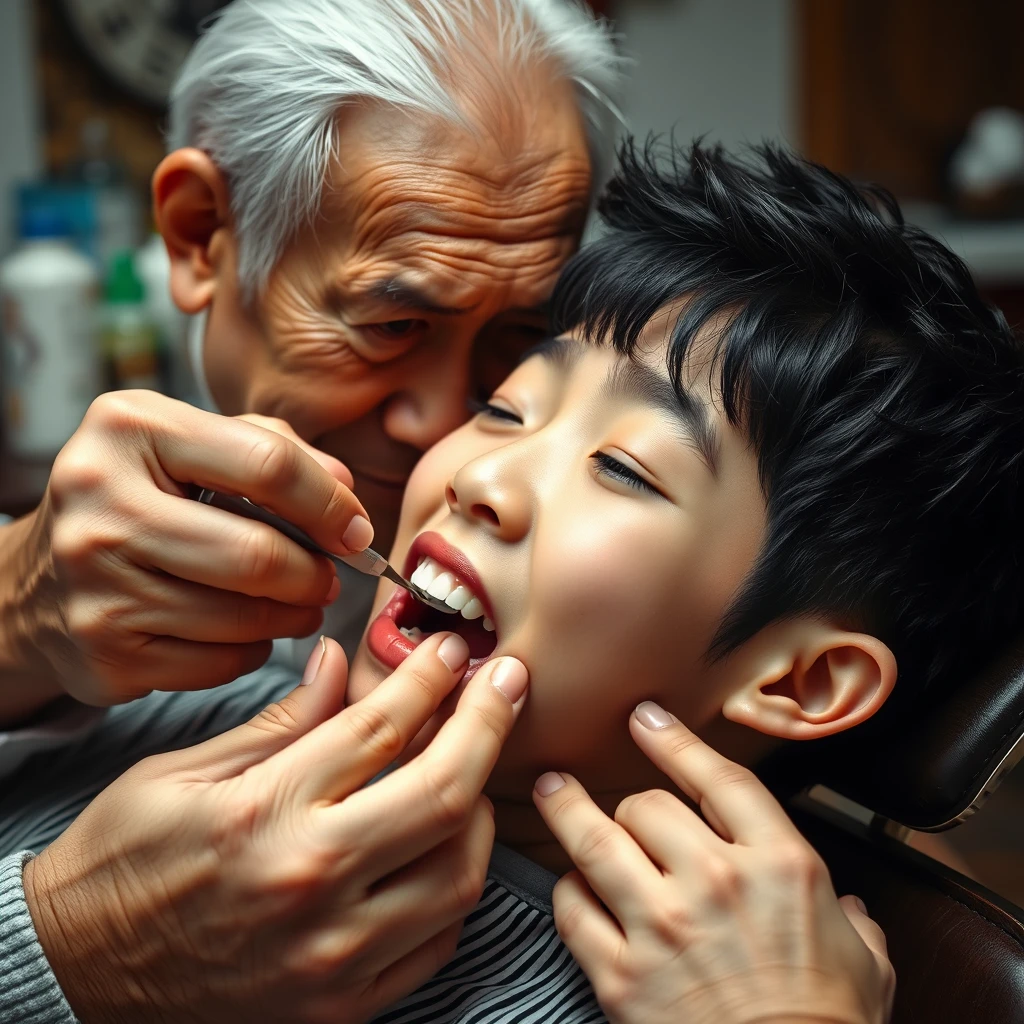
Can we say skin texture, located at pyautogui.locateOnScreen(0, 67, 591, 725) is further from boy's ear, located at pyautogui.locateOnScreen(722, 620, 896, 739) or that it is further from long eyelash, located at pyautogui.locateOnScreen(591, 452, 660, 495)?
boy's ear, located at pyautogui.locateOnScreen(722, 620, 896, 739)

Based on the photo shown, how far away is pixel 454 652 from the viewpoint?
1.01m

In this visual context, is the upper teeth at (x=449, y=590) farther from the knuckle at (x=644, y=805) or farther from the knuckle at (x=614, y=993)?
the knuckle at (x=614, y=993)

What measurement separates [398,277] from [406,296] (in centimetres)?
2

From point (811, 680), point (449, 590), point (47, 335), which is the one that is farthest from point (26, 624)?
point (47, 335)

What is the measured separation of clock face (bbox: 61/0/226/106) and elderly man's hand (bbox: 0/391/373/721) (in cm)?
186

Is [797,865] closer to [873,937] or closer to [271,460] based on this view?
[873,937]

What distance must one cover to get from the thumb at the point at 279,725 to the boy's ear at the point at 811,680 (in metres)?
0.37

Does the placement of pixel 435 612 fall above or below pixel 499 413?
below

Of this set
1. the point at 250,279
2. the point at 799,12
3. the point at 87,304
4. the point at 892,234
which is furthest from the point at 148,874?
the point at 799,12

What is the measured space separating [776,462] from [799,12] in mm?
2614

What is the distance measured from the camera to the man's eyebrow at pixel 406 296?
49.5 inches

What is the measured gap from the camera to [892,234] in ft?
3.66

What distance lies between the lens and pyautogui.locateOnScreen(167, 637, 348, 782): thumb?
3.13 feet

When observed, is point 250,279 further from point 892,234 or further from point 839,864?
point 839,864
